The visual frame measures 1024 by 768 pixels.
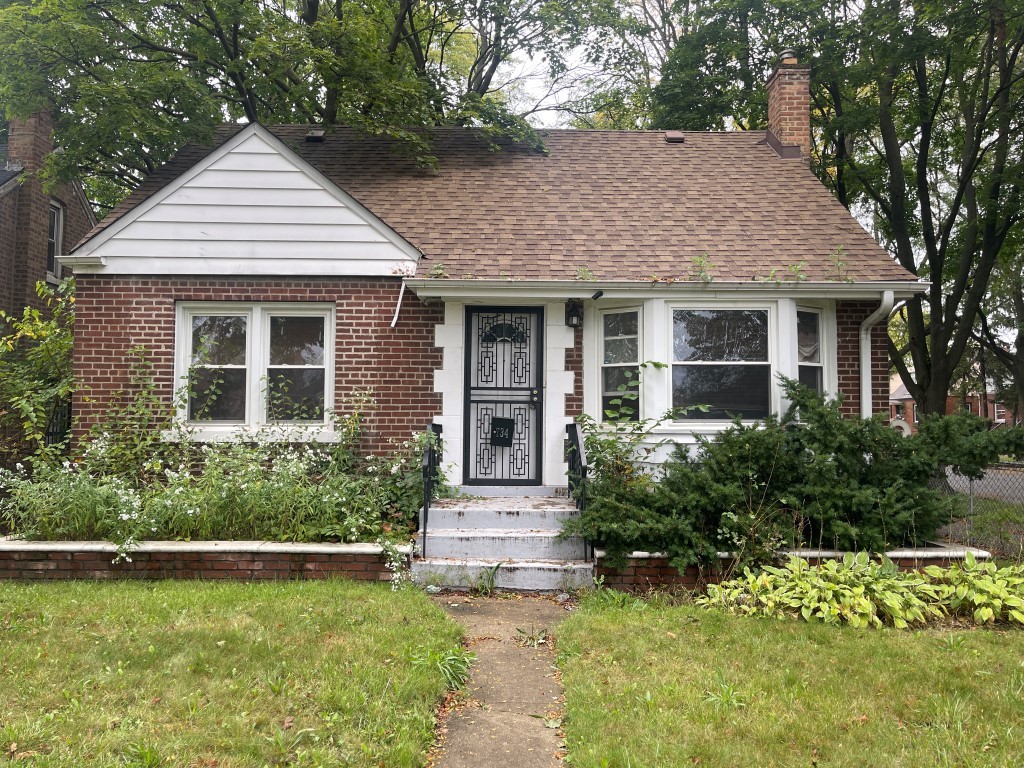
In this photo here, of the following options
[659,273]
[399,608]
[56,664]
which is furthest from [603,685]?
[659,273]

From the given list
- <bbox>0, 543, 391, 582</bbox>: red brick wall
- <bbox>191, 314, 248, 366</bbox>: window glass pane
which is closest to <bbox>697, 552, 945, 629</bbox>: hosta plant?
<bbox>0, 543, 391, 582</bbox>: red brick wall

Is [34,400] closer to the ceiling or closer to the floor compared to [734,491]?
closer to the ceiling

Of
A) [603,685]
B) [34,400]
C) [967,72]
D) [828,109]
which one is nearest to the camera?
[603,685]

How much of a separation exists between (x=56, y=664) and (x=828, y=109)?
1892 centimetres

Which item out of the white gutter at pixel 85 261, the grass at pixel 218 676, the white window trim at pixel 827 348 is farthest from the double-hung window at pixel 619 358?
the white gutter at pixel 85 261

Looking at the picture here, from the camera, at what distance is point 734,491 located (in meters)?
6.40

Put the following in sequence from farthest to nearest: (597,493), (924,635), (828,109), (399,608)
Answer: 1. (828,109)
2. (597,493)
3. (399,608)
4. (924,635)

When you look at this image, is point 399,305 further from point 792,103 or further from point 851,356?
point 792,103

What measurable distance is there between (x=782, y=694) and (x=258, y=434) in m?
6.22

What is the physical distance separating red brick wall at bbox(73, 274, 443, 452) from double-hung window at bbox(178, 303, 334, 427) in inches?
7.0

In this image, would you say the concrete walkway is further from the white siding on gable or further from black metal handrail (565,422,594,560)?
the white siding on gable

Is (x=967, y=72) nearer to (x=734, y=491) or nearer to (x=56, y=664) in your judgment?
(x=734, y=491)

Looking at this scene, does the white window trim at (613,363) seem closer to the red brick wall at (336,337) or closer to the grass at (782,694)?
the red brick wall at (336,337)

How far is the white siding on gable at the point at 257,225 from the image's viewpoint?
8.29 meters
